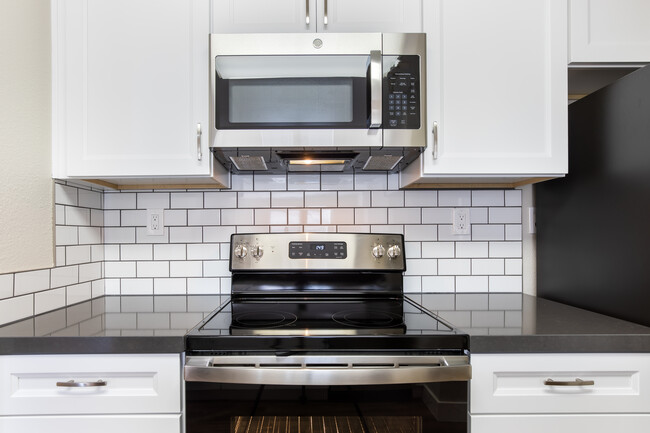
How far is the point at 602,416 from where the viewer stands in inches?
41.9

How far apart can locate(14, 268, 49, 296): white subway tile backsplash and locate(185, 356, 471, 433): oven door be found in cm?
65

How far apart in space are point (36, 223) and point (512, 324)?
5.07 feet

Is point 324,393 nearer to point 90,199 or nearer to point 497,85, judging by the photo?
point 497,85

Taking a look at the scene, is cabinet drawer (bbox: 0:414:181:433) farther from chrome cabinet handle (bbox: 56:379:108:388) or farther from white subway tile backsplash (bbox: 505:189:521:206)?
white subway tile backsplash (bbox: 505:189:521:206)

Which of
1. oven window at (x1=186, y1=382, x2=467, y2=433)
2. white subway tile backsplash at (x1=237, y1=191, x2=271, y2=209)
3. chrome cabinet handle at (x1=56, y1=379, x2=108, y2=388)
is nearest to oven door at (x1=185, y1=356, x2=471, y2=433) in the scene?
oven window at (x1=186, y1=382, x2=467, y2=433)

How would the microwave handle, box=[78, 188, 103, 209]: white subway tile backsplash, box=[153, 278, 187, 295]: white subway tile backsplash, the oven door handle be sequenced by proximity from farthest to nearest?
box=[153, 278, 187, 295]: white subway tile backsplash
box=[78, 188, 103, 209]: white subway tile backsplash
the microwave handle
the oven door handle

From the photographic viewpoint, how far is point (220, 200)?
5.70ft

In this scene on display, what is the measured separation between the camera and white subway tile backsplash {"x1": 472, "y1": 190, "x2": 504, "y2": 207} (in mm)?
1762

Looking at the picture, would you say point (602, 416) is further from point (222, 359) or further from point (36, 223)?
point (36, 223)

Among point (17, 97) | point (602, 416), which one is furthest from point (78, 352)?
point (602, 416)

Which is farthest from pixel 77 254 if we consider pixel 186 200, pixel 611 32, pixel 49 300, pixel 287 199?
pixel 611 32

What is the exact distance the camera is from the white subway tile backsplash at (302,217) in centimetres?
174

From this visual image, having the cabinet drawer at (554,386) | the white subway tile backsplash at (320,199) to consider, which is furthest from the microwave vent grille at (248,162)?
the cabinet drawer at (554,386)

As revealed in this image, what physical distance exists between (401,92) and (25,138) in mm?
1224
